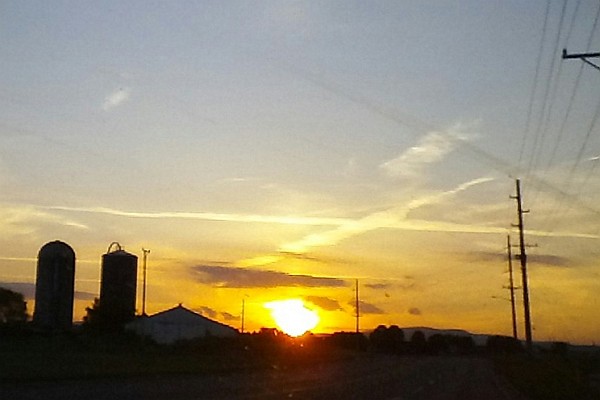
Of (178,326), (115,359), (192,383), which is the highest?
(178,326)

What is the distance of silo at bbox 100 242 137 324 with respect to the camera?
9488cm

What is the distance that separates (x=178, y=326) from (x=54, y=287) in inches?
1021

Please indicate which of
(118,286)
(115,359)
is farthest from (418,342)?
→ (115,359)

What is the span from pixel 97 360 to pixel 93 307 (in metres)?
35.0

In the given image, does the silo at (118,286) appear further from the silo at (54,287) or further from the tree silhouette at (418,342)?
the tree silhouette at (418,342)

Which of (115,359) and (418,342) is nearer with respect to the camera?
(115,359)

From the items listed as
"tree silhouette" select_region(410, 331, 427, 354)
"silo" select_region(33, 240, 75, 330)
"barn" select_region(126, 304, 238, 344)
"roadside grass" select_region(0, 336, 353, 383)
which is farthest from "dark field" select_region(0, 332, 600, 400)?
"tree silhouette" select_region(410, 331, 427, 354)

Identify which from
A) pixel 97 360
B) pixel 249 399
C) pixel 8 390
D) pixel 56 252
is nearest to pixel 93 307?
pixel 56 252

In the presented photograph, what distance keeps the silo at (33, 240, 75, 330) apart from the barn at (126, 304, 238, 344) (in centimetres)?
1511

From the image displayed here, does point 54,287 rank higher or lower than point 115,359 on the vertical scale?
higher

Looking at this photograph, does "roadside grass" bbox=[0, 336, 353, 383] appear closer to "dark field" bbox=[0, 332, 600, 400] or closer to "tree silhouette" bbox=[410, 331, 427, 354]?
"dark field" bbox=[0, 332, 600, 400]

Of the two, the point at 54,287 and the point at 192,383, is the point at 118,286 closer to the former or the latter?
the point at 54,287

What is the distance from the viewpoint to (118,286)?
9650cm

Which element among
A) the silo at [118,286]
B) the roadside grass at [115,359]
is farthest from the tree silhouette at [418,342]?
the silo at [118,286]
